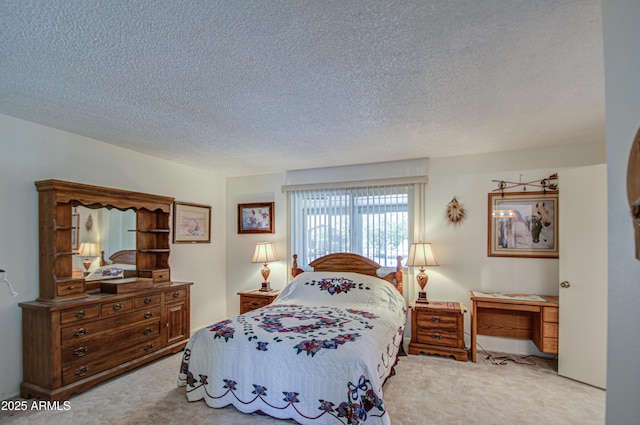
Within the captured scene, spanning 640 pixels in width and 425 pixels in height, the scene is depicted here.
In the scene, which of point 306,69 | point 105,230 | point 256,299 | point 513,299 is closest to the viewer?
point 306,69

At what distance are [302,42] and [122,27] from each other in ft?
2.76

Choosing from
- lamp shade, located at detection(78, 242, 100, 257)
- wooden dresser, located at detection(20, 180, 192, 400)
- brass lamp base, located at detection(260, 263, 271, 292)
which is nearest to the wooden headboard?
brass lamp base, located at detection(260, 263, 271, 292)

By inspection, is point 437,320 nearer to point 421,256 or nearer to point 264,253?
point 421,256

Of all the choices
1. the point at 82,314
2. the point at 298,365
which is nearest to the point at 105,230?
the point at 82,314

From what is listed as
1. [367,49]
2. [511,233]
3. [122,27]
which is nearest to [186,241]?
[122,27]

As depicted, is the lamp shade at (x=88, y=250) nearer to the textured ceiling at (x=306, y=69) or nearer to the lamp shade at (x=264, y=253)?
the textured ceiling at (x=306, y=69)

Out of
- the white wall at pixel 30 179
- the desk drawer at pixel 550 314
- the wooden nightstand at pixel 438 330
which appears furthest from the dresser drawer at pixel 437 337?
the white wall at pixel 30 179

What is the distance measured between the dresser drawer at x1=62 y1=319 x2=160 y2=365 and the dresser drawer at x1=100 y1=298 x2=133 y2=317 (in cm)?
17

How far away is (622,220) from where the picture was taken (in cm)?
96

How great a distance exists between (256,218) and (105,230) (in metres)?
2.02

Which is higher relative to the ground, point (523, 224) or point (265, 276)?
point (523, 224)

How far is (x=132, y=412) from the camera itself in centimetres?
246

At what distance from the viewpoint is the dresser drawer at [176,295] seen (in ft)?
12.0

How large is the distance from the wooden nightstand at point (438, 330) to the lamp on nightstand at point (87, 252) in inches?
134
